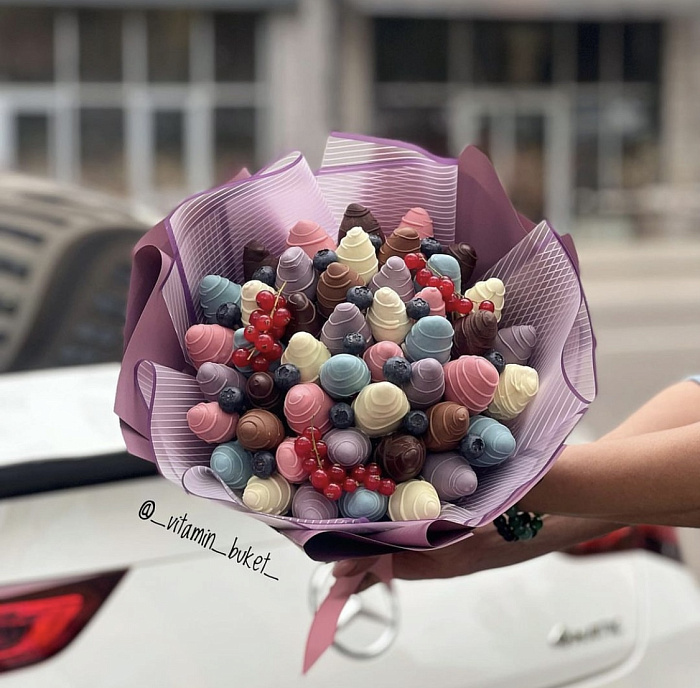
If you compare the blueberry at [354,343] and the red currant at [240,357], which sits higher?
the blueberry at [354,343]

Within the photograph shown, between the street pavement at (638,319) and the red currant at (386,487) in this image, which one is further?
the street pavement at (638,319)

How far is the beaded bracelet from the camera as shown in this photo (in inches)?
54.7

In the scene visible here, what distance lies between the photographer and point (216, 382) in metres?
1.19

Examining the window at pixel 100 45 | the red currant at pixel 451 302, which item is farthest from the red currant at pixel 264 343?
the window at pixel 100 45

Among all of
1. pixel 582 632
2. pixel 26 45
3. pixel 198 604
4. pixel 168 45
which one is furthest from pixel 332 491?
pixel 26 45

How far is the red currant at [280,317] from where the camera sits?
1.18 meters

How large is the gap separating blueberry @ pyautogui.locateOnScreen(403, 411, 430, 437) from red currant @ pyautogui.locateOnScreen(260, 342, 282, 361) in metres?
0.16

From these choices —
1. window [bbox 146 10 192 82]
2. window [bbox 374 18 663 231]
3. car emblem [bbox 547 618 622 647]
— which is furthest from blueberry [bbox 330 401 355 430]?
window [bbox 374 18 663 231]

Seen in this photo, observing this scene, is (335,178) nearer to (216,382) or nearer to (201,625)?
(216,382)

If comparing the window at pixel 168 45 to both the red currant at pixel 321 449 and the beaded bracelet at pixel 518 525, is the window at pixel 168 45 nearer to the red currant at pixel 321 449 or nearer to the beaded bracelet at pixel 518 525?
the beaded bracelet at pixel 518 525

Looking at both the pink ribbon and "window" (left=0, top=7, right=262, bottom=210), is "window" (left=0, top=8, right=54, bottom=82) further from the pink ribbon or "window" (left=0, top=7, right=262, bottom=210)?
the pink ribbon

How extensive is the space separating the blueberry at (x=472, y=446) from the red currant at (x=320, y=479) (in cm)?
16

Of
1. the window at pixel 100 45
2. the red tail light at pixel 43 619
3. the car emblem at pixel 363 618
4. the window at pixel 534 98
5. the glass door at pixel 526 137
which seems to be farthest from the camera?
the glass door at pixel 526 137

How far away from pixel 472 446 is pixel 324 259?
0.27 m
